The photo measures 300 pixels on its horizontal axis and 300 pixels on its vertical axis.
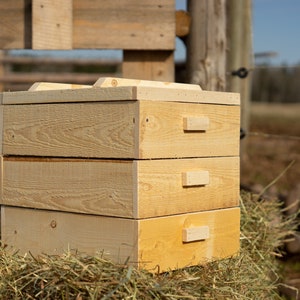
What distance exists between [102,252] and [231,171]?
0.77m

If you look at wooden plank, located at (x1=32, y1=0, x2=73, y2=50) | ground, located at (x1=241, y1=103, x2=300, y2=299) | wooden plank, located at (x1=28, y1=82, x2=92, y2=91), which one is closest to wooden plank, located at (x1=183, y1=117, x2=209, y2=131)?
wooden plank, located at (x1=28, y1=82, x2=92, y2=91)

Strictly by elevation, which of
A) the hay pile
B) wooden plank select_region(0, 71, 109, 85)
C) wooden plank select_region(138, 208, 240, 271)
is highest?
wooden plank select_region(0, 71, 109, 85)

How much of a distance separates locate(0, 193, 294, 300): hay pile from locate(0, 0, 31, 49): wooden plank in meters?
1.46

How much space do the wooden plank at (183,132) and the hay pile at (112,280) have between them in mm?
483

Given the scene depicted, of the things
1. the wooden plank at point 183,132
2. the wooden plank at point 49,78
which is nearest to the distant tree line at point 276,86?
the wooden plank at point 49,78

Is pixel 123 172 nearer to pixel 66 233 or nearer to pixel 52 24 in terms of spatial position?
pixel 66 233

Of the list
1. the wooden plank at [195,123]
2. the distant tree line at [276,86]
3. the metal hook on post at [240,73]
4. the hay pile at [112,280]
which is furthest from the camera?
the distant tree line at [276,86]

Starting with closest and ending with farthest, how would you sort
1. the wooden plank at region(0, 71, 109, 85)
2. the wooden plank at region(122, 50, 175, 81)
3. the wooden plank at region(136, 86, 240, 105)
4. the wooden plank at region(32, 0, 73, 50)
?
the wooden plank at region(136, 86, 240, 105)
the wooden plank at region(32, 0, 73, 50)
the wooden plank at region(122, 50, 175, 81)
the wooden plank at region(0, 71, 109, 85)

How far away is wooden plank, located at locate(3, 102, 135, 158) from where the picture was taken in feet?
9.96

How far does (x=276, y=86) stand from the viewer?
160ft

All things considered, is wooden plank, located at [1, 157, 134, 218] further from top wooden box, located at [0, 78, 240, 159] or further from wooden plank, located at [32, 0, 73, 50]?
wooden plank, located at [32, 0, 73, 50]

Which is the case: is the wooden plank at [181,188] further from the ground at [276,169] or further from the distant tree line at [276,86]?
the distant tree line at [276,86]

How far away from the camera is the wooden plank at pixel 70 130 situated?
9.96 ft

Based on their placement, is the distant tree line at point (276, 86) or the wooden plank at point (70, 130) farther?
the distant tree line at point (276, 86)
